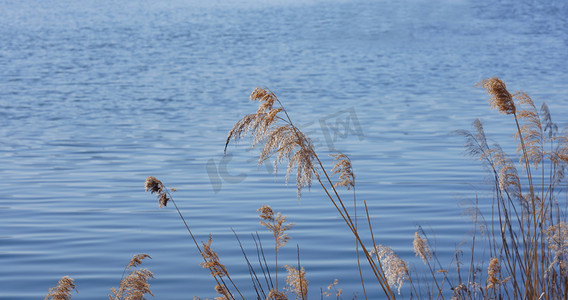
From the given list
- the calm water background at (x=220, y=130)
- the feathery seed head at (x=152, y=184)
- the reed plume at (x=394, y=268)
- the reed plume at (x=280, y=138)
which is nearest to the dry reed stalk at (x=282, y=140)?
the reed plume at (x=280, y=138)

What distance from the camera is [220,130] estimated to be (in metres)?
12.0

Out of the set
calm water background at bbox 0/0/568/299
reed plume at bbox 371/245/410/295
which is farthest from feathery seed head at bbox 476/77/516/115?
calm water background at bbox 0/0/568/299

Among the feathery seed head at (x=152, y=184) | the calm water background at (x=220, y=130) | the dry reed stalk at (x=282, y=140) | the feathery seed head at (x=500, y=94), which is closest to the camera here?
the dry reed stalk at (x=282, y=140)

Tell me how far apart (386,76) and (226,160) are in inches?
442

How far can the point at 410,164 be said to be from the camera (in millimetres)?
8805

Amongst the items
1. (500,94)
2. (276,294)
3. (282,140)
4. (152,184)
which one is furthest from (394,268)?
(152,184)

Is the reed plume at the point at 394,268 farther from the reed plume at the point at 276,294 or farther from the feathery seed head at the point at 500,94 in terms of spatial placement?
the feathery seed head at the point at 500,94

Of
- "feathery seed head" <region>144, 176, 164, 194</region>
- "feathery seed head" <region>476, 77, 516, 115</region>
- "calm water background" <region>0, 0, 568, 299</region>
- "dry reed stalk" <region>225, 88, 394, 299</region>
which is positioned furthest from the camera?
"calm water background" <region>0, 0, 568, 299</region>

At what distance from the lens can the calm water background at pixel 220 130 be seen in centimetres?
560

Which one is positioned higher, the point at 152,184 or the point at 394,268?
the point at 152,184

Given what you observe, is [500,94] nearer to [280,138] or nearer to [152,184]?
[280,138]

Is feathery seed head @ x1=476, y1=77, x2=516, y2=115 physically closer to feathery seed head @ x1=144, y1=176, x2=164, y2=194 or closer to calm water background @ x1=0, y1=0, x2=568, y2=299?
feathery seed head @ x1=144, y1=176, x2=164, y2=194

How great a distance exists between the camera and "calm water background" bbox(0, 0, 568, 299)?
18.4 ft

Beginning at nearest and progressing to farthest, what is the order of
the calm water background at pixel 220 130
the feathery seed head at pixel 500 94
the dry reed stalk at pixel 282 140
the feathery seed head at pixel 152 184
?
1. the dry reed stalk at pixel 282 140
2. the feathery seed head at pixel 152 184
3. the feathery seed head at pixel 500 94
4. the calm water background at pixel 220 130
